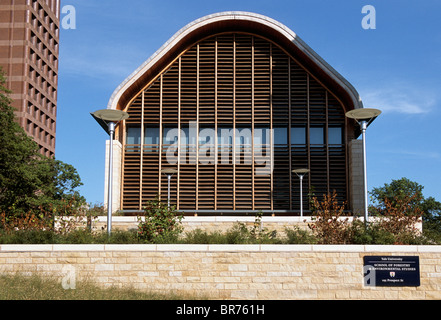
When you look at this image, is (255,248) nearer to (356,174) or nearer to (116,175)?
(356,174)

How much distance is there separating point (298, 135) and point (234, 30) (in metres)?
6.55

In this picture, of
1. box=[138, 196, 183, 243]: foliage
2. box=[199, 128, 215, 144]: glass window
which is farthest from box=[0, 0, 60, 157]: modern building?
box=[138, 196, 183, 243]: foliage

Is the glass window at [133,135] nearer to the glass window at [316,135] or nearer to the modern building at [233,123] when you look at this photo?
the modern building at [233,123]

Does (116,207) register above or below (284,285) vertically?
above

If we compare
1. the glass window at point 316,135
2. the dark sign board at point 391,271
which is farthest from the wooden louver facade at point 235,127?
the dark sign board at point 391,271

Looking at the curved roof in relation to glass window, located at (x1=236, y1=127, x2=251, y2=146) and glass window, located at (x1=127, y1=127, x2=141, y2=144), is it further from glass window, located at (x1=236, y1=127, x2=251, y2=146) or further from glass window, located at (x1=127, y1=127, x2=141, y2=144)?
glass window, located at (x1=236, y1=127, x2=251, y2=146)

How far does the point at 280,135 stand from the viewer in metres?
25.2

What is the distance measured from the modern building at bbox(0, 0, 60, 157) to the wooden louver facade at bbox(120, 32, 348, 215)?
119 feet

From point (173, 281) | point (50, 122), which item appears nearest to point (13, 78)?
point (50, 122)

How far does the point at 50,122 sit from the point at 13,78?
10535 millimetres

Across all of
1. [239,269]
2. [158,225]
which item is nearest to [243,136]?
[158,225]
